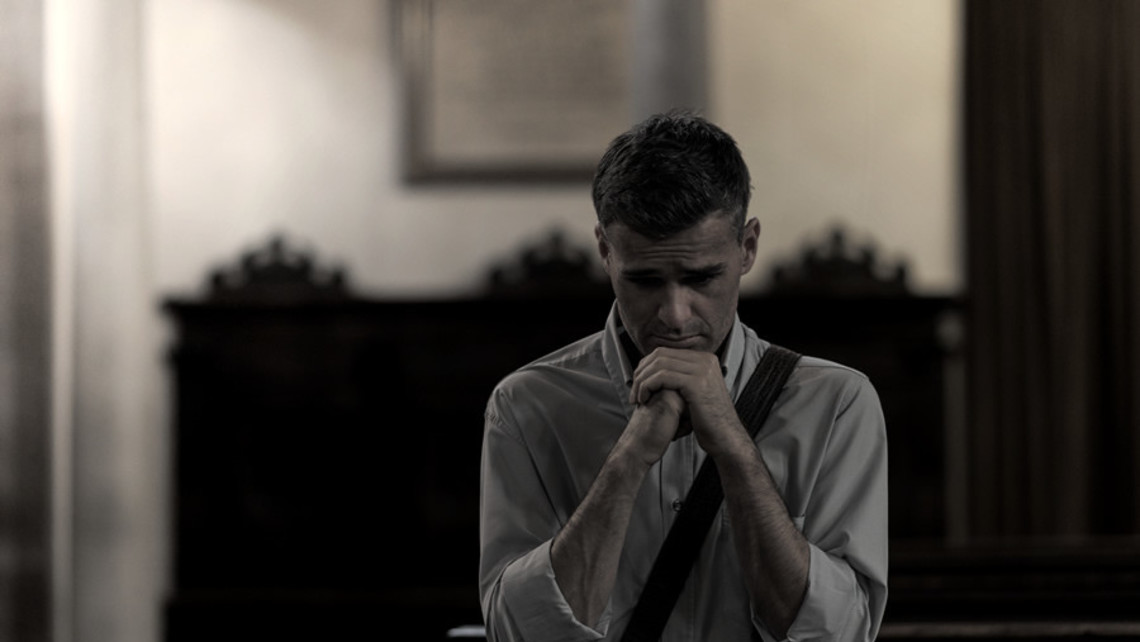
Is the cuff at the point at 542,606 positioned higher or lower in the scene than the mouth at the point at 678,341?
lower

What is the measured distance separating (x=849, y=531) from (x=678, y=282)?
0.36 meters

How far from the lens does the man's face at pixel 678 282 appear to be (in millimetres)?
1655

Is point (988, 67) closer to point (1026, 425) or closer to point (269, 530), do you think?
point (1026, 425)

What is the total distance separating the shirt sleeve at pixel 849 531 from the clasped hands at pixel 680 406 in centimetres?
15

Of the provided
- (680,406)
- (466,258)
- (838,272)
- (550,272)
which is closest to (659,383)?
(680,406)

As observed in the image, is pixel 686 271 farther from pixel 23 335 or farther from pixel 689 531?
pixel 23 335

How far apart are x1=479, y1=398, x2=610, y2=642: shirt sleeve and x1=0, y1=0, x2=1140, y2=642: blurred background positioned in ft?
13.2

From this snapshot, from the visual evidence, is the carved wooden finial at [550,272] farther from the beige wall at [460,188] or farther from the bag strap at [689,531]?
the bag strap at [689,531]

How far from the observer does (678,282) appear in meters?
1.66

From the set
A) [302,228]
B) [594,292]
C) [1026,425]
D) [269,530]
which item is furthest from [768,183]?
[269,530]

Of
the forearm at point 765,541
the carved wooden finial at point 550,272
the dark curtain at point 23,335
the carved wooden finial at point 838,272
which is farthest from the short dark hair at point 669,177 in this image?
the carved wooden finial at point 838,272

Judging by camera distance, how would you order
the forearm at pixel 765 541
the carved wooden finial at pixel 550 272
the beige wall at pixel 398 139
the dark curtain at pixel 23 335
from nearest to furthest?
1. the forearm at pixel 765 541
2. the dark curtain at pixel 23 335
3. the carved wooden finial at pixel 550 272
4. the beige wall at pixel 398 139

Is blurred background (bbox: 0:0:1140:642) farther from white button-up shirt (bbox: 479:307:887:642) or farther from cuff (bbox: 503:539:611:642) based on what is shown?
cuff (bbox: 503:539:611:642)

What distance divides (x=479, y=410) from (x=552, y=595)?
15.6 feet
